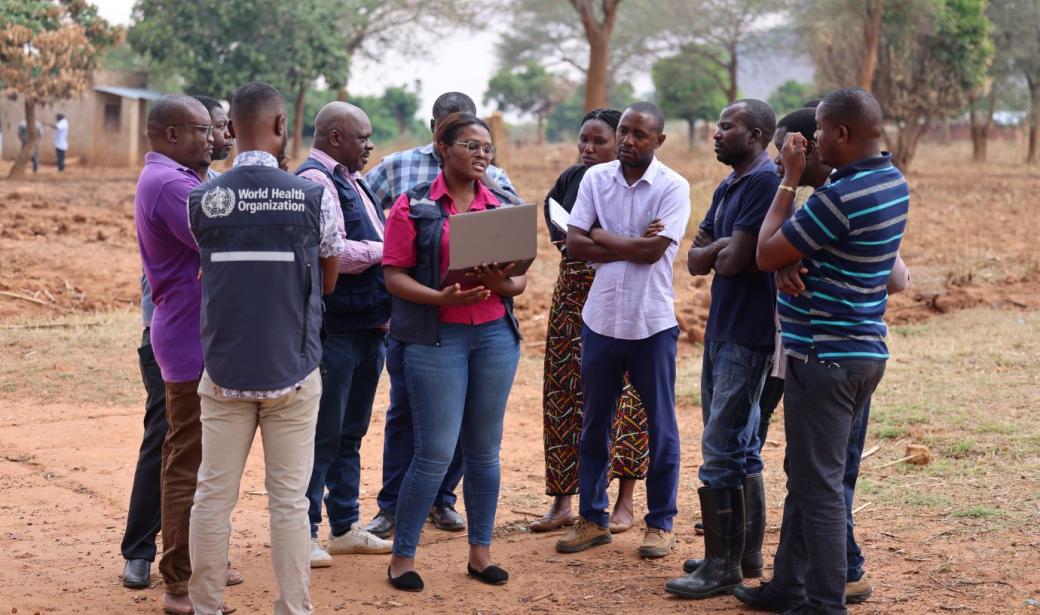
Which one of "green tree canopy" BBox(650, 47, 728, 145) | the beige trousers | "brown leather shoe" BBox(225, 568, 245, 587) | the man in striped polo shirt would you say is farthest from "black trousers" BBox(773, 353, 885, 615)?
"green tree canopy" BBox(650, 47, 728, 145)

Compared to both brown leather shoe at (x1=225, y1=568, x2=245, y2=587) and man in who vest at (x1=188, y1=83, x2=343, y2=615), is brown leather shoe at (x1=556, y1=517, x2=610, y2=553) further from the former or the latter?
man in who vest at (x1=188, y1=83, x2=343, y2=615)

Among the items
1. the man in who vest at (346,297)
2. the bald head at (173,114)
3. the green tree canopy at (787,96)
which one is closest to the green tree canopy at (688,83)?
the green tree canopy at (787,96)

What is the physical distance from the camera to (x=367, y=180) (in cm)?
561

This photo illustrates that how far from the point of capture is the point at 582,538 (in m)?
5.16

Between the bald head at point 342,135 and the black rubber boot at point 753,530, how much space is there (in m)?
2.14

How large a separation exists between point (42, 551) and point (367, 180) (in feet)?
7.27

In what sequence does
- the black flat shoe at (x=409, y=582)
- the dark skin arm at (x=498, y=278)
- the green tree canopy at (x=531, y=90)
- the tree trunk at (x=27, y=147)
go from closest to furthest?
the dark skin arm at (x=498, y=278) < the black flat shoe at (x=409, y=582) < the tree trunk at (x=27, y=147) < the green tree canopy at (x=531, y=90)

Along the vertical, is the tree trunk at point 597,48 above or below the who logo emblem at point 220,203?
above

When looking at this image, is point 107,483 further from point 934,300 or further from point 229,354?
point 934,300

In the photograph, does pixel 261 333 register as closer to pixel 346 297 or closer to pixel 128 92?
pixel 346 297

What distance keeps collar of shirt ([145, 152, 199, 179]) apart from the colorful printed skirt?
1.86 metres

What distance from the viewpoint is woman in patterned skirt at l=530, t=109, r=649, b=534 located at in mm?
5418

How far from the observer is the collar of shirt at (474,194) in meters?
4.54

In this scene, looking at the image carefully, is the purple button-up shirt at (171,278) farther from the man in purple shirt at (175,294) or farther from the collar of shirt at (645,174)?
the collar of shirt at (645,174)
